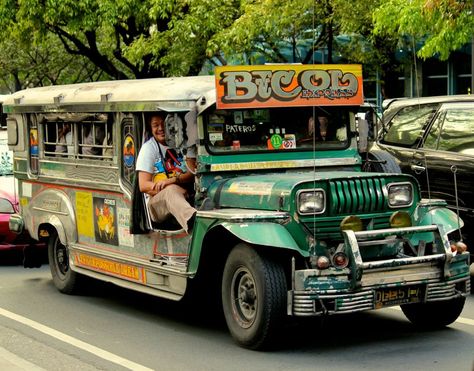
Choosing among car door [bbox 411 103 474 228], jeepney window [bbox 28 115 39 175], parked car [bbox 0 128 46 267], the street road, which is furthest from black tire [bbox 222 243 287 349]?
parked car [bbox 0 128 46 267]

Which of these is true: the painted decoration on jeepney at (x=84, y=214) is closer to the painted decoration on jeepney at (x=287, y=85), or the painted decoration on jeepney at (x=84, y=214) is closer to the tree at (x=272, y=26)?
the painted decoration on jeepney at (x=287, y=85)

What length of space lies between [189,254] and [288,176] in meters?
1.02

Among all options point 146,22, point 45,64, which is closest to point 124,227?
point 146,22

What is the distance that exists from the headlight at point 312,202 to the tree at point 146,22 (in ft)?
45.9

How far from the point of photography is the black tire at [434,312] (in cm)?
848

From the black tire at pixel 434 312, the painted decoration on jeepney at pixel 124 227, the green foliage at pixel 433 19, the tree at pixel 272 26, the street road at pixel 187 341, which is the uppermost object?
the tree at pixel 272 26

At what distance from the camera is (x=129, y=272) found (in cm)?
961

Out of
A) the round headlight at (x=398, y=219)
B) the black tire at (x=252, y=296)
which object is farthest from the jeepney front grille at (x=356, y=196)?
the black tire at (x=252, y=296)

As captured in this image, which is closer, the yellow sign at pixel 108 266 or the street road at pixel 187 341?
the street road at pixel 187 341

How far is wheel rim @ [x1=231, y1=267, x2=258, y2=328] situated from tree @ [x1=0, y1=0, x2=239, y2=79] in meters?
13.9

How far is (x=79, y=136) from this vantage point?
10.7 m

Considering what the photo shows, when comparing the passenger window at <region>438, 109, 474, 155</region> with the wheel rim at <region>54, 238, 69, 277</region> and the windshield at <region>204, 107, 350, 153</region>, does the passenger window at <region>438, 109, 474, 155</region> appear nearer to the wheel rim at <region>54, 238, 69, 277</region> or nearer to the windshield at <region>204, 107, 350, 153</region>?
the windshield at <region>204, 107, 350, 153</region>

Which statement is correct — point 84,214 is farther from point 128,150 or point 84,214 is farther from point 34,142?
point 34,142

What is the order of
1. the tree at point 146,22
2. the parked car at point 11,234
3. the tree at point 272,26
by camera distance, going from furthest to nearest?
the tree at point 146,22 < the tree at point 272,26 < the parked car at point 11,234
